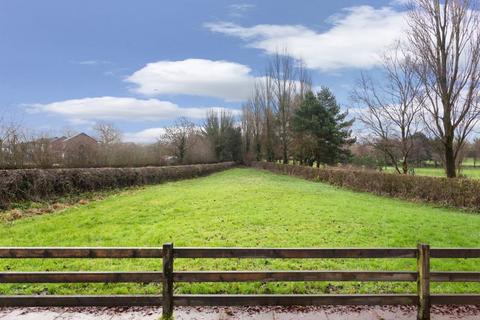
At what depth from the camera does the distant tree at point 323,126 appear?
41000 mm

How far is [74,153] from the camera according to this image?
21.1 m

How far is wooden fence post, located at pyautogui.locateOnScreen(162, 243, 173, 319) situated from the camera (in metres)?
4.41

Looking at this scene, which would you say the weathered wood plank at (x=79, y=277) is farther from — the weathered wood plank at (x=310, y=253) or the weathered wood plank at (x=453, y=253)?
the weathered wood plank at (x=453, y=253)

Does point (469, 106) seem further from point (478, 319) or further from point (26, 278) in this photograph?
point (26, 278)

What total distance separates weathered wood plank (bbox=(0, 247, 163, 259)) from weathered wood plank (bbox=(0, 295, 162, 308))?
546 millimetres

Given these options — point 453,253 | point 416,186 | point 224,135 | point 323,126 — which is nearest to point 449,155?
point 416,186

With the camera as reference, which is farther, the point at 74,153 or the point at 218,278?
the point at 74,153

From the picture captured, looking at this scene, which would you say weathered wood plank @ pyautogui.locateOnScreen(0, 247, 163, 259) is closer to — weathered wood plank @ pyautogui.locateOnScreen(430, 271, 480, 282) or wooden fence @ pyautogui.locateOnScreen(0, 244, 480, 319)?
wooden fence @ pyautogui.locateOnScreen(0, 244, 480, 319)

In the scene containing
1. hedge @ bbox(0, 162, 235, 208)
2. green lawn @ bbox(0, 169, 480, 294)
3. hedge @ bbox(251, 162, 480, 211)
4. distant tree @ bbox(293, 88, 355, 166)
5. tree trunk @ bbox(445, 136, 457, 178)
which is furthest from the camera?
distant tree @ bbox(293, 88, 355, 166)

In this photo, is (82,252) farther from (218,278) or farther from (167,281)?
(218,278)

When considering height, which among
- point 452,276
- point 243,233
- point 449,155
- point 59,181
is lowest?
point 243,233

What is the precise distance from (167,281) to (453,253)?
12.6ft

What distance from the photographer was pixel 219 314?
4.71 meters

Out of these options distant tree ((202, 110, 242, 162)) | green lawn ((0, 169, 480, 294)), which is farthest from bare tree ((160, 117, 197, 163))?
green lawn ((0, 169, 480, 294))
